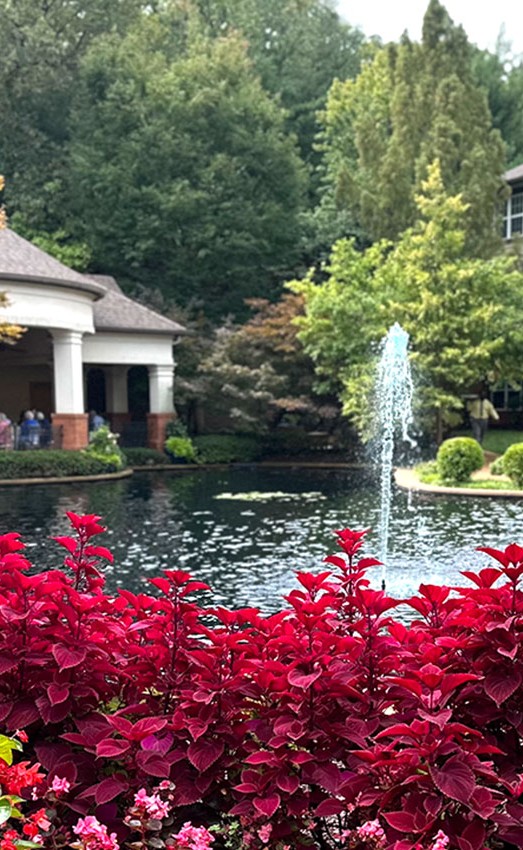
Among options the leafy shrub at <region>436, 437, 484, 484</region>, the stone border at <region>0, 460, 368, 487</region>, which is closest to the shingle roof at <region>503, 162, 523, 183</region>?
the stone border at <region>0, 460, 368, 487</region>

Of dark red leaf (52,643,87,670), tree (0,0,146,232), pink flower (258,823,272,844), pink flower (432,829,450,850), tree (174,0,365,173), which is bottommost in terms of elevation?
pink flower (258,823,272,844)

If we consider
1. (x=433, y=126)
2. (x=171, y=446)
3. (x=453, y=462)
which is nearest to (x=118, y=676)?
(x=453, y=462)

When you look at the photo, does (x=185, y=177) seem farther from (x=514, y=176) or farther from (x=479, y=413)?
(x=479, y=413)

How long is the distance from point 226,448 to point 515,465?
1429cm

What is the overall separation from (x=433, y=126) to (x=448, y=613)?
2972 cm

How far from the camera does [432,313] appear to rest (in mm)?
25797

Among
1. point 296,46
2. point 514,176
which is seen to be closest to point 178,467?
point 514,176

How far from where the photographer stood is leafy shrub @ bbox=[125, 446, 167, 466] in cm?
2947

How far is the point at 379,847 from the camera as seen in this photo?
2561mm

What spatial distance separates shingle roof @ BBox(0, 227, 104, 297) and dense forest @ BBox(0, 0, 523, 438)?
649cm

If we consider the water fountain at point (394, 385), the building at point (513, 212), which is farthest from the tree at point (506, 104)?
the water fountain at point (394, 385)

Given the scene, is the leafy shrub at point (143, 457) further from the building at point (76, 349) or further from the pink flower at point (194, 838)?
the pink flower at point (194, 838)

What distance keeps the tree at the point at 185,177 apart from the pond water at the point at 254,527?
15.6 metres

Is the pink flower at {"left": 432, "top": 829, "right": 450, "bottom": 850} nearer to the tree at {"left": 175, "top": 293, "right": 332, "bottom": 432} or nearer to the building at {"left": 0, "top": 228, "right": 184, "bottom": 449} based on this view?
the building at {"left": 0, "top": 228, "right": 184, "bottom": 449}
